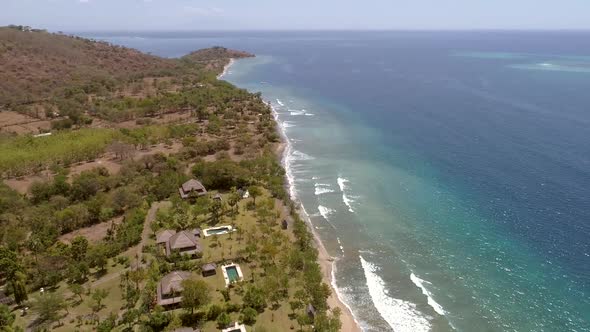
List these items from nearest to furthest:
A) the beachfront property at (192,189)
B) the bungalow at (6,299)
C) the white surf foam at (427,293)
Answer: the bungalow at (6,299) < the white surf foam at (427,293) < the beachfront property at (192,189)

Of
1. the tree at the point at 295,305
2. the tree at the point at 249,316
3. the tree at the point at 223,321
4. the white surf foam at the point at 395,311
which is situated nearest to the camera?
the tree at the point at 223,321

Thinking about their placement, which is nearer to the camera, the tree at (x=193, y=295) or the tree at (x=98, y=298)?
the tree at (x=193, y=295)

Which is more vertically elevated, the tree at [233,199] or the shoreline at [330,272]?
the tree at [233,199]

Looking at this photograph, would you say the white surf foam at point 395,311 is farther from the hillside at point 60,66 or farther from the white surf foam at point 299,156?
the hillside at point 60,66

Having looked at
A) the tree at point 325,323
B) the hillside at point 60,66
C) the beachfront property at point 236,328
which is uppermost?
the hillside at point 60,66

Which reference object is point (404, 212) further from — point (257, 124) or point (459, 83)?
point (459, 83)

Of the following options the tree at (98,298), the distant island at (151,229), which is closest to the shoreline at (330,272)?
the distant island at (151,229)

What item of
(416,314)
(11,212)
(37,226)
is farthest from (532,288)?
(11,212)
